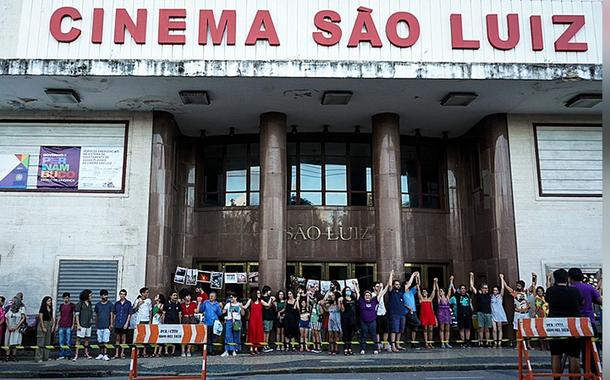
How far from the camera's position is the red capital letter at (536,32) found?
56.0 feet

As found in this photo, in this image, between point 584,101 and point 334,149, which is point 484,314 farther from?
point 334,149

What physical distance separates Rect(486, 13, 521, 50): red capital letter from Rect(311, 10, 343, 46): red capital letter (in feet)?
14.9

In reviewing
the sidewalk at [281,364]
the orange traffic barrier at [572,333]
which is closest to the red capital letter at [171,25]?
the sidewalk at [281,364]

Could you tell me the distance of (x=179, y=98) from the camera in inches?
709

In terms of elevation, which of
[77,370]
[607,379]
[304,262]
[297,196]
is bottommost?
[77,370]

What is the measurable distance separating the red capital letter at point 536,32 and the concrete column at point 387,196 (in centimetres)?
493

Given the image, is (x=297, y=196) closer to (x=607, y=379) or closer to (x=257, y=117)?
(x=257, y=117)

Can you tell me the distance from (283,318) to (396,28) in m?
9.20

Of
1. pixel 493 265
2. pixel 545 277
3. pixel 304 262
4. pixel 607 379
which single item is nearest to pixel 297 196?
pixel 304 262

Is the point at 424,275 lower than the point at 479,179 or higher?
lower

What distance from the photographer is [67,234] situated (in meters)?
17.8

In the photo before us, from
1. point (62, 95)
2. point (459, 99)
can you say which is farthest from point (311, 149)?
point (62, 95)

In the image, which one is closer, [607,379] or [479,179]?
[607,379]

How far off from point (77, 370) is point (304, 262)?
9144mm
